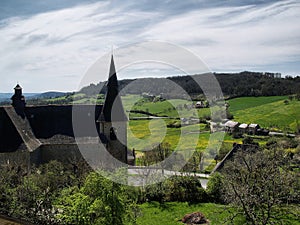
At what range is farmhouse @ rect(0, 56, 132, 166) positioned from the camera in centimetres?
2292

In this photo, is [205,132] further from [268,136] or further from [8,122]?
[8,122]

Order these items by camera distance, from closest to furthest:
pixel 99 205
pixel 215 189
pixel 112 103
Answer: pixel 99 205, pixel 215 189, pixel 112 103

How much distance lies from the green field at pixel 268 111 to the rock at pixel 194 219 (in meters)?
40.2

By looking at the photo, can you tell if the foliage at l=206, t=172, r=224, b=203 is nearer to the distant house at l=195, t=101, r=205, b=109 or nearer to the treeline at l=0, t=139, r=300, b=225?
the treeline at l=0, t=139, r=300, b=225

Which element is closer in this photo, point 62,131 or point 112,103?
point 112,103

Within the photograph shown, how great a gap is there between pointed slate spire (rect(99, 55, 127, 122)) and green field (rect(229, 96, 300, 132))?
38.4m

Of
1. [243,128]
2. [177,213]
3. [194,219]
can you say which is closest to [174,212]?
[177,213]

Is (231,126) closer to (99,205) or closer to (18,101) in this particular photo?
(18,101)

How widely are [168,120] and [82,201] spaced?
5204 centimetres

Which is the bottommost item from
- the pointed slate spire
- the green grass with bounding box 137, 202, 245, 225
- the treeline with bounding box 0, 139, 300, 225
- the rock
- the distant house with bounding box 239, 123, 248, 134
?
the green grass with bounding box 137, 202, 245, 225

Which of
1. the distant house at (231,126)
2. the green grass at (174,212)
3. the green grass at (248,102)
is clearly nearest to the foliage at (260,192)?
the green grass at (174,212)

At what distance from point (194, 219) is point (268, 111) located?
166ft

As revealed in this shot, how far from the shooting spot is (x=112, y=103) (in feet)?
76.4

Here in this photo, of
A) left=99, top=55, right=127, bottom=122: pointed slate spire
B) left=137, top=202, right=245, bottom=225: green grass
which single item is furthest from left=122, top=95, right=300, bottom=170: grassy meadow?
left=137, top=202, right=245, bottom=225: green grass
